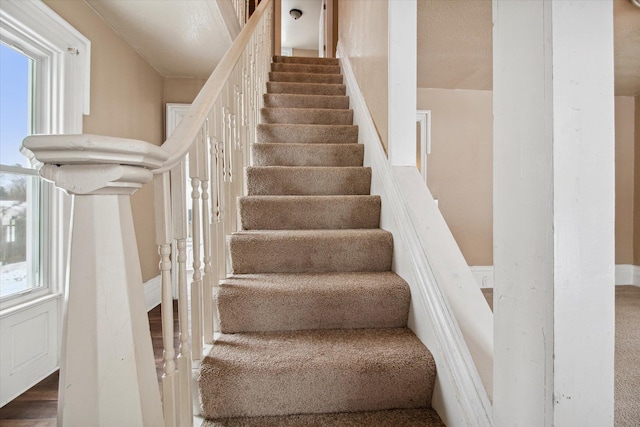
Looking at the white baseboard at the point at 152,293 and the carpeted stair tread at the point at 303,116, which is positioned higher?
the carpeted stair tread at the point at 303,116

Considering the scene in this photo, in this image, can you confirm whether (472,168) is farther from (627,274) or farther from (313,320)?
(313,320)

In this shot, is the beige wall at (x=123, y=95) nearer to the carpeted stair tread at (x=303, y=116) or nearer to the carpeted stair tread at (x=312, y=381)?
the carpeted stair tread at (x=303, y=116)

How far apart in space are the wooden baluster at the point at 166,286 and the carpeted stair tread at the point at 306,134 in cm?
149

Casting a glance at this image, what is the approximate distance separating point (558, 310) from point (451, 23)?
2292 mm

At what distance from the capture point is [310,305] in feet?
3.86

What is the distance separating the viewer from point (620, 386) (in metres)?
1.26

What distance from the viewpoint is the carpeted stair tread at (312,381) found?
942 millimetres

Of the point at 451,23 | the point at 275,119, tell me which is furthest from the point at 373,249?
the point at 451,23

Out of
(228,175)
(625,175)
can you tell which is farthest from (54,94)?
(625,175)

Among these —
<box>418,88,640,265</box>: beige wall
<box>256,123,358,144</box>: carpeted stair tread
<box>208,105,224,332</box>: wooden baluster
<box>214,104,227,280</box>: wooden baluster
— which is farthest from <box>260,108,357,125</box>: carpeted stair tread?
<box>418,88,640,265</box>: beige wall

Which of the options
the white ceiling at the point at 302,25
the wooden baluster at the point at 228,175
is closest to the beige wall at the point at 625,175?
the wooden baluster at the point at 228,175

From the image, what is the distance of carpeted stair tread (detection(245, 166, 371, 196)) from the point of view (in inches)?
70.3

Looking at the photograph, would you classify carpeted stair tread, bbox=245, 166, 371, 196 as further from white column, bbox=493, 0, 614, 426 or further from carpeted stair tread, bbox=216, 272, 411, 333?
white column, bbox=493, 0, 614, 426

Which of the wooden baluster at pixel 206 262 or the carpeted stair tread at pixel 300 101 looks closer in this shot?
the wooden baluster at pixel 206 262
